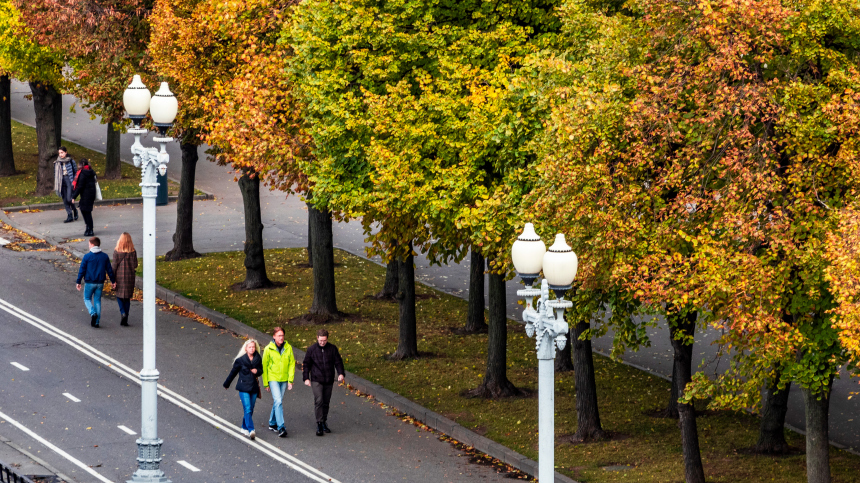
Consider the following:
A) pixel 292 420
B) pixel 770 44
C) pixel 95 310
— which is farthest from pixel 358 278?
pixel 770 44

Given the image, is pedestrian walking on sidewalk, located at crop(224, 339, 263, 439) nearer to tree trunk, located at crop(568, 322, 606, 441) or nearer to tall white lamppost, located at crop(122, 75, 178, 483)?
tall white lamppost, located at crop(122, 75, 178, 483)

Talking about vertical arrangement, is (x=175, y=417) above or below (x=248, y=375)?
below

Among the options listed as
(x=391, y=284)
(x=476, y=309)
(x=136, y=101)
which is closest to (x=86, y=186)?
(x=391, y=284)

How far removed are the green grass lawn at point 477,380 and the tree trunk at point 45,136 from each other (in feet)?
22.2

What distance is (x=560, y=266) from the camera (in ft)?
30.4

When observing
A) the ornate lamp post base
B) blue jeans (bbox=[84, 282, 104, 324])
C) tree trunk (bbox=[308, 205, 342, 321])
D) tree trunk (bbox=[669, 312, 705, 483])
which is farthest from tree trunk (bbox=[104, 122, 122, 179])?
tree trunk (bbox=[669, 312, 705, 483])

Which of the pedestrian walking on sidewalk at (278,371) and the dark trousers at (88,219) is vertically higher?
the dark trousers at (88,219)

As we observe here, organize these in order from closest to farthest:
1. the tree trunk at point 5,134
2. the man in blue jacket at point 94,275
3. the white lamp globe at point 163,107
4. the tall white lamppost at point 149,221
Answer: the white lamp globe at point 163,107, the tall white lamppost at point 149,221, the man in blue jacket at point 94,275, the tree trunk at point 5,134

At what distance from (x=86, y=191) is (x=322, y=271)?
25.6ft

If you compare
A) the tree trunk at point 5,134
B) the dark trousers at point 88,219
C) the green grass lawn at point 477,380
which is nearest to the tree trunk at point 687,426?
the green grass lawn at point 477,380

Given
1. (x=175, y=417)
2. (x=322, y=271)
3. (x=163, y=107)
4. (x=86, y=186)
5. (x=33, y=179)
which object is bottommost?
(x=175, y=417)

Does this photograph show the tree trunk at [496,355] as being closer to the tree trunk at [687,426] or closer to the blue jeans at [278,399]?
the blue jeans at [278,399]

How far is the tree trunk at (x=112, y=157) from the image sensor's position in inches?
1287

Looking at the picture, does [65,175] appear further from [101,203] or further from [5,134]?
[5,134]
